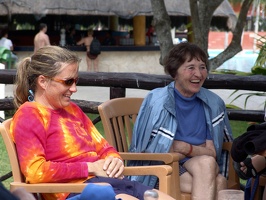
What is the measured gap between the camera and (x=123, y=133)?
15.9 feet

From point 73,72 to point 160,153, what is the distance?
36.3 inches

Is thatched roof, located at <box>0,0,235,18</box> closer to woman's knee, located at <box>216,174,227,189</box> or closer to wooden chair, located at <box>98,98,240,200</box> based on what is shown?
wooden chair, located at <box>98,98,240,200</box>

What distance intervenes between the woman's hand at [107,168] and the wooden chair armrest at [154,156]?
0.52 m

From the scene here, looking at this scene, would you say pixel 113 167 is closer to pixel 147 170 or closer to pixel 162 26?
pixel 147 170

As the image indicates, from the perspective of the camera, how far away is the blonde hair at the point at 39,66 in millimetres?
3793

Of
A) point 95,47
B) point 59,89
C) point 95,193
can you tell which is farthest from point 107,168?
point 95,47

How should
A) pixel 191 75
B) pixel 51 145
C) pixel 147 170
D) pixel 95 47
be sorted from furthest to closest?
pixel 95 47 → pixel 191 75 → pixel 147 170 → pixel 51 145

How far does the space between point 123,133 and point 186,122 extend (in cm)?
44

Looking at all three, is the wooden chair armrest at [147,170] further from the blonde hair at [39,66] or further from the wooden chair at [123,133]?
the blonde hair at [39,66]

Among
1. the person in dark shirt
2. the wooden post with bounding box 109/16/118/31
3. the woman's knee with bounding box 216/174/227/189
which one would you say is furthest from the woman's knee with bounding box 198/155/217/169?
the wooden post with bounding box 109/16/118/31

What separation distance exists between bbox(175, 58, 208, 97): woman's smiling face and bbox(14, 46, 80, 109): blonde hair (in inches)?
44.4

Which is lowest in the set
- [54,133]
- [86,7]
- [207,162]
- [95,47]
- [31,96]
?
[95,47]

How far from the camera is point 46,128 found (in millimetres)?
3721

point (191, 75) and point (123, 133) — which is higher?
point (191, 75)
